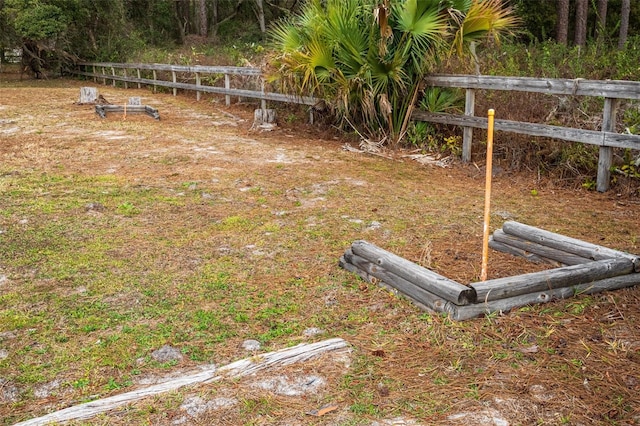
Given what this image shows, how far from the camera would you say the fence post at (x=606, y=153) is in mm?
7207

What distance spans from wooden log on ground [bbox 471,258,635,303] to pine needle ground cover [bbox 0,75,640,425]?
0.45 feet

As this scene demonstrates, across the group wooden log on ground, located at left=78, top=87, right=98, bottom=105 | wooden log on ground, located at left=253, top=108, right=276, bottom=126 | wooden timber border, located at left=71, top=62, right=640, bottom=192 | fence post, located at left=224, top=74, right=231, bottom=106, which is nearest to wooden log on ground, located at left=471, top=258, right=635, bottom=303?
wooden timber border, located at left=71, top=62, right=640, bottom=192

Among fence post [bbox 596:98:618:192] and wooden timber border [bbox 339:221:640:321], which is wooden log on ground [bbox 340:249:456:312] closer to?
wooden timber border [bbox 339:221:640:321]

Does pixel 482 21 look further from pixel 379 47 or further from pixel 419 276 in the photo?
pixel 419 276

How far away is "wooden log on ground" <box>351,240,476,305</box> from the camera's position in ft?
12.8

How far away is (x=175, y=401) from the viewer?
3.15 metres

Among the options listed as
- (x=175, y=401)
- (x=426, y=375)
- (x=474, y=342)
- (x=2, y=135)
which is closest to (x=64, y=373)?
(x=175, y=401)

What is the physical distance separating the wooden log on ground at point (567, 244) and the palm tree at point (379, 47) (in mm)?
4766

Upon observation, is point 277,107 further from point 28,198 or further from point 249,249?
point 249,249

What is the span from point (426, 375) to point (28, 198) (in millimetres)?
5646

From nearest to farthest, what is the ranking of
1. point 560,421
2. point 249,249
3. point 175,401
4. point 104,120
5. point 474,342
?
point 560,421
point 175,401
point 474,342
point 249,249
point 104,120

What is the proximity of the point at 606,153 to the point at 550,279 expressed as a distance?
3.83 m

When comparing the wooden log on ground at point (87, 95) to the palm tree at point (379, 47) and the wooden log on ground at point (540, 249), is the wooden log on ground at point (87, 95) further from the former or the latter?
the wooden log on ground at point (540, 249)

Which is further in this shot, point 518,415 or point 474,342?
point 474,342
